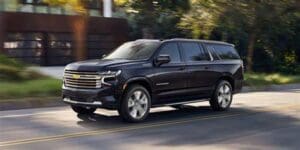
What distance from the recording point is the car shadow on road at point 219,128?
9.86 m

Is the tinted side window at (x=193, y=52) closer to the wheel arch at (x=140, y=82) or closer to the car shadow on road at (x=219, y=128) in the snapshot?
the car shadow on road at (x=219, y=128)

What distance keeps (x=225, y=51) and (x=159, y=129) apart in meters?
4.54

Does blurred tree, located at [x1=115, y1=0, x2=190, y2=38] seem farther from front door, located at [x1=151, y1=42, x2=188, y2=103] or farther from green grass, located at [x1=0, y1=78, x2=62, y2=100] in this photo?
front door, located at [x1=151, y1=42, x2=188, y2=103]

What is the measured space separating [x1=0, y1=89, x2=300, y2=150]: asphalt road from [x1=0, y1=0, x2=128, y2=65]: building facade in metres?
18.7

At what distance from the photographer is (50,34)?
34781 millimetres


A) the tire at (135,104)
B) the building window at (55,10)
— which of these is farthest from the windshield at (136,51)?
the building window at (55,10)

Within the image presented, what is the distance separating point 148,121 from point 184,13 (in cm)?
1819

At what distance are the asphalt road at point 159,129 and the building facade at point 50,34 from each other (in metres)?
18.7

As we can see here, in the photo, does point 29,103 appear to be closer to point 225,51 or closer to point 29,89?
point 29,89

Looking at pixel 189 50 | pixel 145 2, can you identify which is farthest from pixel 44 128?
pixel 145 2

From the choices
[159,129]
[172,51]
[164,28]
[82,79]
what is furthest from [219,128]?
[164,28]

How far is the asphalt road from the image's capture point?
9.52 m

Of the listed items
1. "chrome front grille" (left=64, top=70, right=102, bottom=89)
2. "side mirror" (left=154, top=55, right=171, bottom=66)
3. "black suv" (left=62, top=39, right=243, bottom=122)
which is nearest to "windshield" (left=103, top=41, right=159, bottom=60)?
"black suv" (left=62, top=39, right=243, bottom=122)

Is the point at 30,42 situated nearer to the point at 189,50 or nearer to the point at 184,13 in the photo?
the point at 184,13
